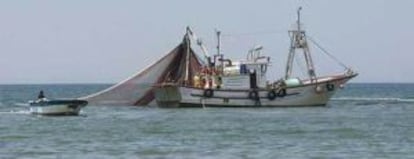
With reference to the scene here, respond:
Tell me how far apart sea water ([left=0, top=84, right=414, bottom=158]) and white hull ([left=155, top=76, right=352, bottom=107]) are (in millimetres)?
783

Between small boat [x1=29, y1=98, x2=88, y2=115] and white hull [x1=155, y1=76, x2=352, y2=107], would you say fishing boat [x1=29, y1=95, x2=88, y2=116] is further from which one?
white hull [x1=155, y1=76, x2=352, y2=107]

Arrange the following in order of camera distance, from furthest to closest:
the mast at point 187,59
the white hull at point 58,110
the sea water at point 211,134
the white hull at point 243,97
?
the mast at point 187,59
the white hull at point 243,97
the white hull at point 58,110
the sea water at point 211,134

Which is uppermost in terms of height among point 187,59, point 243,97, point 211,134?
point 187,59

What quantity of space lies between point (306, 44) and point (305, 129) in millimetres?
23299

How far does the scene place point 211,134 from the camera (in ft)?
163

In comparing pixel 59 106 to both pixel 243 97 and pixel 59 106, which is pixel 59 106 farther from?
pixel 243 97

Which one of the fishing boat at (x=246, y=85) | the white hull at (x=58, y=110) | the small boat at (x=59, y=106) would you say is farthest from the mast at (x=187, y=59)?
the small boat at (x=59, y=106)

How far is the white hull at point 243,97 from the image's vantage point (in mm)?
73125

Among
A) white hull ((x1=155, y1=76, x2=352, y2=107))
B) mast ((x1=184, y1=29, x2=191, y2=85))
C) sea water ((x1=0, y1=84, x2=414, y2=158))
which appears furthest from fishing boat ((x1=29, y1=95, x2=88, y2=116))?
mast ((x1=184, y1=29, x2=191, y2=85))

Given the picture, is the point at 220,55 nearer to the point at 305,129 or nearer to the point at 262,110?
the point at 262,110

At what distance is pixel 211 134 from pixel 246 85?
2273cm

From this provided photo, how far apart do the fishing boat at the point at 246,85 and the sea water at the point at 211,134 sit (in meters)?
1.05

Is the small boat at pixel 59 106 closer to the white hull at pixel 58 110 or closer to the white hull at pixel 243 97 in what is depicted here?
the white hull at pixel 58 110

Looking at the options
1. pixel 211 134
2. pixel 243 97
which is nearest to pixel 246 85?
pixel 243 97
